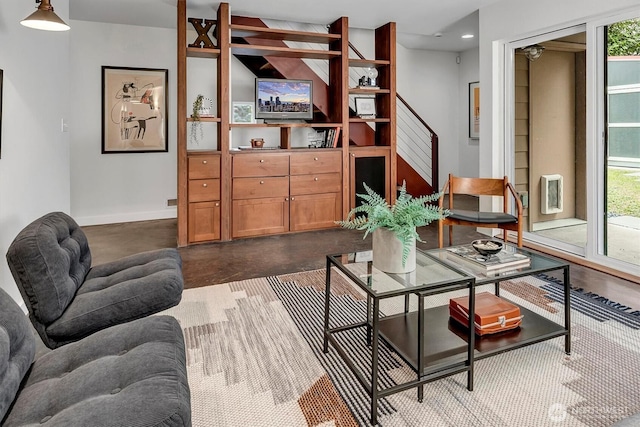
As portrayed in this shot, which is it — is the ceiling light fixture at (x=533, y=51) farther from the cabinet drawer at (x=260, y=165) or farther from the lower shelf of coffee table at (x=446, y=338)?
the lower shelf of coffee table at (x=446, y=338)

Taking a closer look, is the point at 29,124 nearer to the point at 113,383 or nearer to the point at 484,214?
the point at 113,383

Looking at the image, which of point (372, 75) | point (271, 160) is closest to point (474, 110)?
point (372, 75)

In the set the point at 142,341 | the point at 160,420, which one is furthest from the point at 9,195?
the point at 160,420

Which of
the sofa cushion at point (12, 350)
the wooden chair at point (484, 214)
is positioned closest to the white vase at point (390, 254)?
the sofa cushion at point (12, 350)

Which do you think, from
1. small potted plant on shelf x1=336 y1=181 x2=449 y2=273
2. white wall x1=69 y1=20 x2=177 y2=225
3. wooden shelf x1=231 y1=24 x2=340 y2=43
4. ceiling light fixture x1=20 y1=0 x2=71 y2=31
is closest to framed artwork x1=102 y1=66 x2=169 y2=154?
white wall x1=69 y1=20 x2=177 y2=225

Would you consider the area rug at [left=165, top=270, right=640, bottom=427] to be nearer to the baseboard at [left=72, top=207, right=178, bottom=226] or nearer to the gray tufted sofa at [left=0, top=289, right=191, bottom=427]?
the gray tufted sofa at [left=0, top=289, right=191, bottom=427]

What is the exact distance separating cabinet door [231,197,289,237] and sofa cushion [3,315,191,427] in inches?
127

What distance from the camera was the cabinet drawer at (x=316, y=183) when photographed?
5046 mm

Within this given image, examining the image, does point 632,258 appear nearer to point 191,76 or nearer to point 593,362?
point 593,362

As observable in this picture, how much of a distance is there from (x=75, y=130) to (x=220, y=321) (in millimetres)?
4188

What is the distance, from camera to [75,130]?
5.48 metres

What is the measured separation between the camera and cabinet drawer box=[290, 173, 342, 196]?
5.05 m

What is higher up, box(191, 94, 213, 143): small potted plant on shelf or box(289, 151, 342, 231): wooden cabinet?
box(191, 94, 213, 143): small potted plant on shelf

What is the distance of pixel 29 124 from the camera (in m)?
2.70
